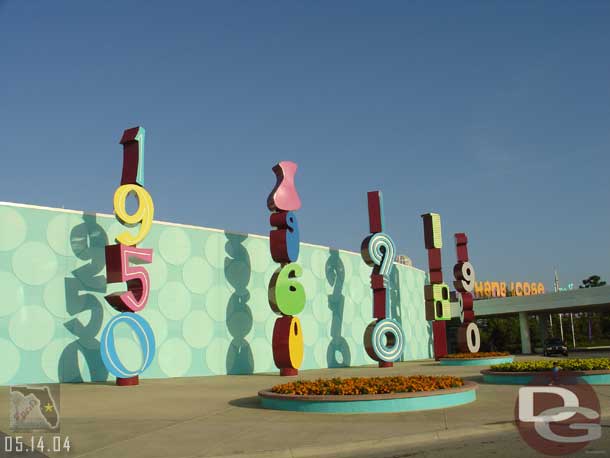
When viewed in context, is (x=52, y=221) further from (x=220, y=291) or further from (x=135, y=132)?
(x=220, y=291)

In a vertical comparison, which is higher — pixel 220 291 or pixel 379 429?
pixel 220 291

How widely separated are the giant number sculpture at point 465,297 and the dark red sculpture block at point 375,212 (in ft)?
28.8

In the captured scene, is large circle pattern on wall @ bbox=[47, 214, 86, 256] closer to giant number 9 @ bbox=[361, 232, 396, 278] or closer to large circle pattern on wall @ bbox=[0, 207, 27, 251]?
large circle pattern on wall @ bbox=[0, 207, 27, 251]

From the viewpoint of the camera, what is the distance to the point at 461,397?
14688mm

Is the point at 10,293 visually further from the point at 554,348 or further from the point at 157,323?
the point at 554,348

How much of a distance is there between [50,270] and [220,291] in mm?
8252

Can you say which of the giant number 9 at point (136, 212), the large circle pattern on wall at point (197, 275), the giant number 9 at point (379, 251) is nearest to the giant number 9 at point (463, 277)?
the giant number 9 at point (379, 251)

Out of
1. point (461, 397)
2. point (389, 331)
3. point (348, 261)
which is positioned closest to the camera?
point (461, 397)

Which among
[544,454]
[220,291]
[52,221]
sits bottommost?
[544,454]

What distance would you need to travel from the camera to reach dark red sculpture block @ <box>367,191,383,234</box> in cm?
3303

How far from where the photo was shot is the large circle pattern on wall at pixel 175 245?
2680 centimetres

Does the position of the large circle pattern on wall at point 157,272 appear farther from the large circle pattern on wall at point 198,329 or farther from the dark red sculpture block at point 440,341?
the dark red sculpture block at point 440,341

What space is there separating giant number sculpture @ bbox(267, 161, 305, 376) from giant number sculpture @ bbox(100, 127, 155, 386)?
5876 millimetres

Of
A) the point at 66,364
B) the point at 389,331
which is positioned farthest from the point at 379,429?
the point at 389,331
